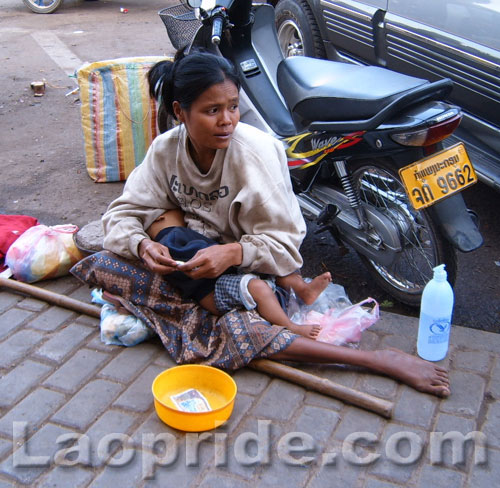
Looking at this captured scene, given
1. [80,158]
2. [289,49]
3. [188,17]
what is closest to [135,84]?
[188,17]

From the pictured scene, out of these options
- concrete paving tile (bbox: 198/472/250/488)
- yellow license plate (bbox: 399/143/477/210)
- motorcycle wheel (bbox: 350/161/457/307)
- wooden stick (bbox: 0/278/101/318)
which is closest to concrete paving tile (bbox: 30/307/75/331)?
wooden stick (bbox: 0/278/101/318)

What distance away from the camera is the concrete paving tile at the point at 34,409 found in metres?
2.33

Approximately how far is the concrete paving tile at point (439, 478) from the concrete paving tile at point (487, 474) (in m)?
0.03

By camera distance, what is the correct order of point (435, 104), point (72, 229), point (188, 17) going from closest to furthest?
point (435, 104), point (72, 229), point (188, 17)

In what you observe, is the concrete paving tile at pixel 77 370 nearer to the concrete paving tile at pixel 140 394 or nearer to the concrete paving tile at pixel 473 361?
the concrete paving tile at pixel 140 394

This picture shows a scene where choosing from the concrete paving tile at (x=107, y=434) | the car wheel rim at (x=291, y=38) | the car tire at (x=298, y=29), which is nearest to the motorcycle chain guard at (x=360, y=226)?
the concrete paving tile at (x=107, y=434)

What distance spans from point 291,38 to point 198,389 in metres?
3.48

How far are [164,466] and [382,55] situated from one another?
306 cm

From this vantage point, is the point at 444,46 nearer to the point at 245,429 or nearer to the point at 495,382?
the point at 495,382

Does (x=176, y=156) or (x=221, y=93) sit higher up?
(x=221, y=93)

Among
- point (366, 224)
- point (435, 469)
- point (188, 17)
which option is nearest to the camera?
point (435, 469)

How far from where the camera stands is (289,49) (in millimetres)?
5160

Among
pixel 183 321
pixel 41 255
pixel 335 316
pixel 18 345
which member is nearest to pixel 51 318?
pixel 18 345

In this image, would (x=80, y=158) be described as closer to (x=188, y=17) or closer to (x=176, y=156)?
(x=188, y=17)
